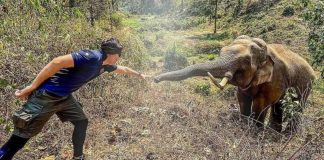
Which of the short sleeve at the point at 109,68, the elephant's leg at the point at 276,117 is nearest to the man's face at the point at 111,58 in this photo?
the short sleeve at the point at 109,68

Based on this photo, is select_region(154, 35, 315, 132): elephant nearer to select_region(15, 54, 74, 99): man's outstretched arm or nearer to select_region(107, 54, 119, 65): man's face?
select_region(107, 54, 119, 65): man's face

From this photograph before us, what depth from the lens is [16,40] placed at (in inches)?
278

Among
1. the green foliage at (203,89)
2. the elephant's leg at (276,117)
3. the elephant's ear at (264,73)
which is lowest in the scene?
the green foliage at (203,89)

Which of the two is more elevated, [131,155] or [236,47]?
[236,47]

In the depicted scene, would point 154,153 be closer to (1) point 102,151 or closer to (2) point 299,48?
(1) point 102,151

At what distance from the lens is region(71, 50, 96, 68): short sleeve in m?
4.24

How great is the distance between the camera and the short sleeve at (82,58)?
13.9 feet

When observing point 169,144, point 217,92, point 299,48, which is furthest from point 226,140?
point 299,48

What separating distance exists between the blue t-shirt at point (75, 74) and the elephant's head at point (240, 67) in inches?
67.3

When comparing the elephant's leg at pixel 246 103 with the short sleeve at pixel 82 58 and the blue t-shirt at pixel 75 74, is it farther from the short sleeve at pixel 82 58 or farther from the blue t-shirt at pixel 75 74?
the short sleeve at pixel 82 58

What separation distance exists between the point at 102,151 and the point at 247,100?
9.59ft

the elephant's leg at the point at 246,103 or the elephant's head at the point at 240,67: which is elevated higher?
the elephant's head at the point at 240,67

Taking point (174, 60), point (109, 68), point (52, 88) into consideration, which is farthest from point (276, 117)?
point (174, 60)

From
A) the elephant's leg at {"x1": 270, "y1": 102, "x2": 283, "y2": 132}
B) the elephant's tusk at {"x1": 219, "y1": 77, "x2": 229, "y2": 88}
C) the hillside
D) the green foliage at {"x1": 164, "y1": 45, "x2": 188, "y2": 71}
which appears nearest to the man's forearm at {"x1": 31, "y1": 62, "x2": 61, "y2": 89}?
the hillside
